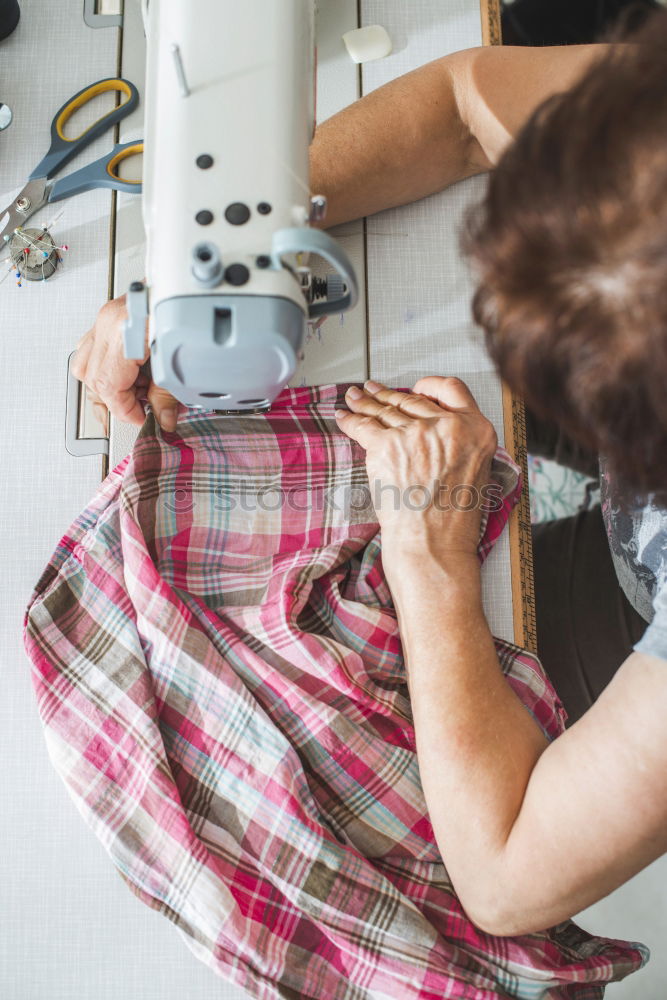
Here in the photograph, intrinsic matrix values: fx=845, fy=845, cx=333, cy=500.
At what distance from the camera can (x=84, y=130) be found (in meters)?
1.09

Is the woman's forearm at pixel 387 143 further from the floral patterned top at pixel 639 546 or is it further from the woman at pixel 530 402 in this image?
the floral patterned top at pixel 639 546

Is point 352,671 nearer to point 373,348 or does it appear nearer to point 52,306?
point 373,348

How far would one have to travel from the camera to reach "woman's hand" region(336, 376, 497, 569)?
91 cm

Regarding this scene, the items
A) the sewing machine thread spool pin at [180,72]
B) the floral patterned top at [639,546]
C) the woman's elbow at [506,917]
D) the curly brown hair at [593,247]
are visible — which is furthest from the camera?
the floral patterned top at [639,546]

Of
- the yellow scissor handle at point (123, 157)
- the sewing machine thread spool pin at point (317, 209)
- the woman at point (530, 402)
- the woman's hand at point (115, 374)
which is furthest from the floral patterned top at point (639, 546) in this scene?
the yellow scissor handle at point (123, 157)

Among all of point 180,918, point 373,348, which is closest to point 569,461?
point 373,348

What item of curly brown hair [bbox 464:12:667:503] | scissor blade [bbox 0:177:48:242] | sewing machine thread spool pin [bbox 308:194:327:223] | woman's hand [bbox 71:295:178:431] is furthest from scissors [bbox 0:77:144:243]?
curly brown hair [bbox 464:12:667:503]

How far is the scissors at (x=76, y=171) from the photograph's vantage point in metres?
1.04

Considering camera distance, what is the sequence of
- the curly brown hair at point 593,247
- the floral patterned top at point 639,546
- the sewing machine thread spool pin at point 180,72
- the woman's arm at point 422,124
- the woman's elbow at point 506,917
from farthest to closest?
the woman's arm at point 422,124
the floral patterned top at point 639,546
the woman's elbow at point 506,917
the sewing machine thread spool pin at point 180,72
the curly brown hair at point 593,247

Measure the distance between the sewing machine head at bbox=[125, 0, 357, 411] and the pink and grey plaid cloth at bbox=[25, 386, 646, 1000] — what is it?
0.86 feet

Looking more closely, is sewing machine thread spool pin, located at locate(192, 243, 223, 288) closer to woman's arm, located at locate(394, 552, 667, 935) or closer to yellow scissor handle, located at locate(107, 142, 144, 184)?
woman's arm, located at locate(394, 552, 667, 935)

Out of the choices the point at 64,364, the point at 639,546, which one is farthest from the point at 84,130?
the point at 639,546

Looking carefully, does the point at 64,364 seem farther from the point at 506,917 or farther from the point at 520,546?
the point at 506,917

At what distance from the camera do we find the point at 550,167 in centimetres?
58
